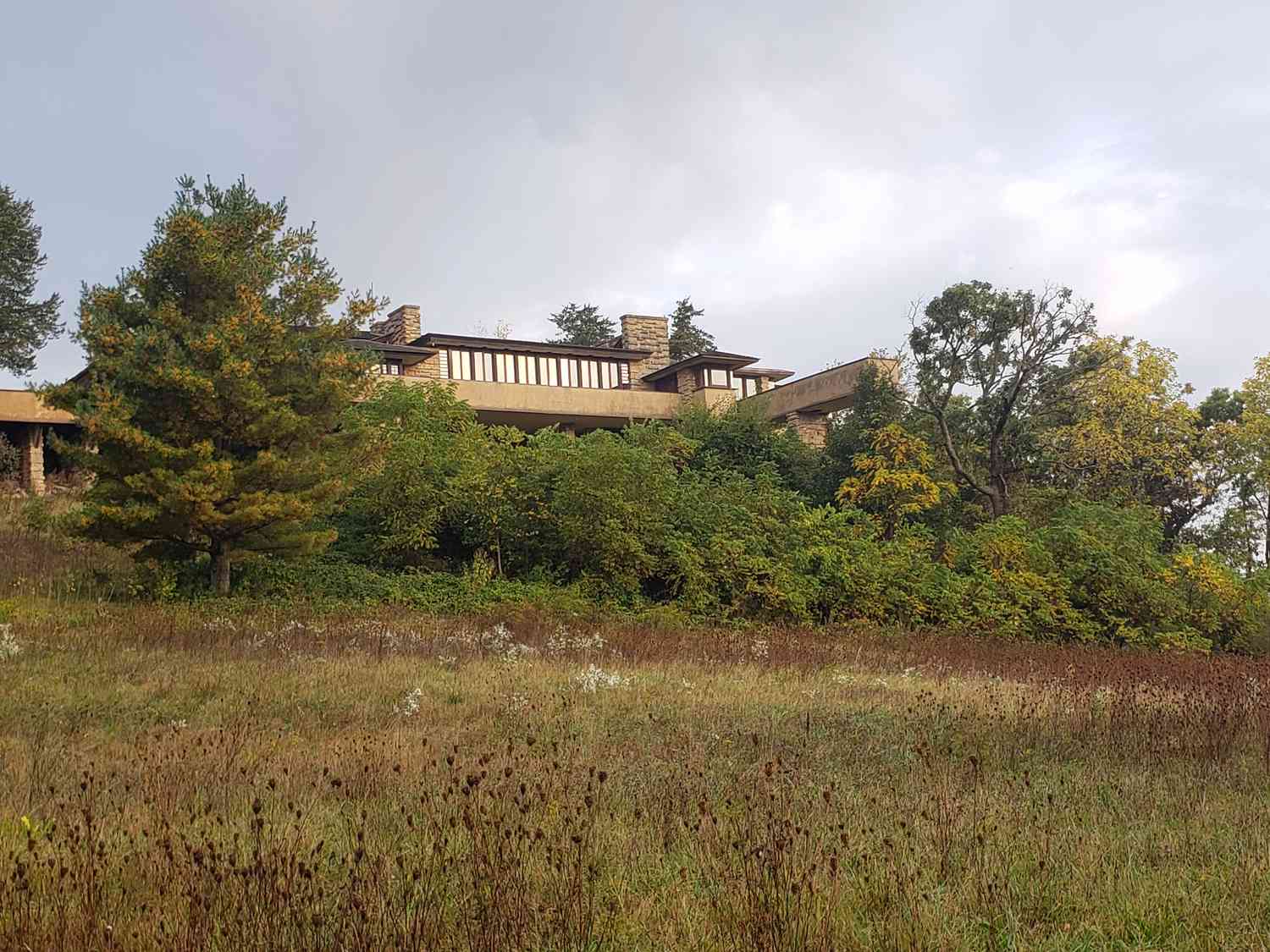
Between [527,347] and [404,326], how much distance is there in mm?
4345

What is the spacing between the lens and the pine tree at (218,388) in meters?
17.1

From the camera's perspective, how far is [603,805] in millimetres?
6430

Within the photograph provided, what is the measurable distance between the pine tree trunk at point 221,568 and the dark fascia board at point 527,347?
18827 millimetres

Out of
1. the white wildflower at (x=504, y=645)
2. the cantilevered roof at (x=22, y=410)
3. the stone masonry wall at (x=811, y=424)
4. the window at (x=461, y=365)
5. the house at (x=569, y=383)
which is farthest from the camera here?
the window at (x=461, y=365)

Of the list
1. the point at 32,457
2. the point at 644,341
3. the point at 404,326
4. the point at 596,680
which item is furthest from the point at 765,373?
the point at 596,680

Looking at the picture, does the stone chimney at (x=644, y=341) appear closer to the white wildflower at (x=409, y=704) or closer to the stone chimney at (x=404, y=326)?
the stone chimney at (x=404, y=326)

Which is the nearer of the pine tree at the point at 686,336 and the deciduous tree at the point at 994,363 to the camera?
the deciduous tree at the point at 994,363

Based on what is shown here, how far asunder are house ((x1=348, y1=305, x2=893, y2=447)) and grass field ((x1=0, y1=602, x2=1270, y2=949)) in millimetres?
22129

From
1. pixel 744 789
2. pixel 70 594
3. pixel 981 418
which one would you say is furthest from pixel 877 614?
pixel 744 789

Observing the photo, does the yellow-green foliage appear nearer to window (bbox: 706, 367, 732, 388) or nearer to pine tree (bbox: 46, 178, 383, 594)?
window (bbox: 706, 367, 732, 388)

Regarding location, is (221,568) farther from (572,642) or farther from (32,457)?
(32,457)

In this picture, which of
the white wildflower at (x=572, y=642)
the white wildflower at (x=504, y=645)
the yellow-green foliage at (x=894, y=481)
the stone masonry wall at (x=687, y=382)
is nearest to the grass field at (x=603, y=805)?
the white wildflower at (x=504, y=645)

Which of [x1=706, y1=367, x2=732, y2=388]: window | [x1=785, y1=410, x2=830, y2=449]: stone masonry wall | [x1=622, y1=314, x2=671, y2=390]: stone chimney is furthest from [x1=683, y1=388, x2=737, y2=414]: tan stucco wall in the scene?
[x1=622, y1=314, x2=671, y2=390]: stone chimney

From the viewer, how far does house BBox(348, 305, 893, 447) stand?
35406mm
